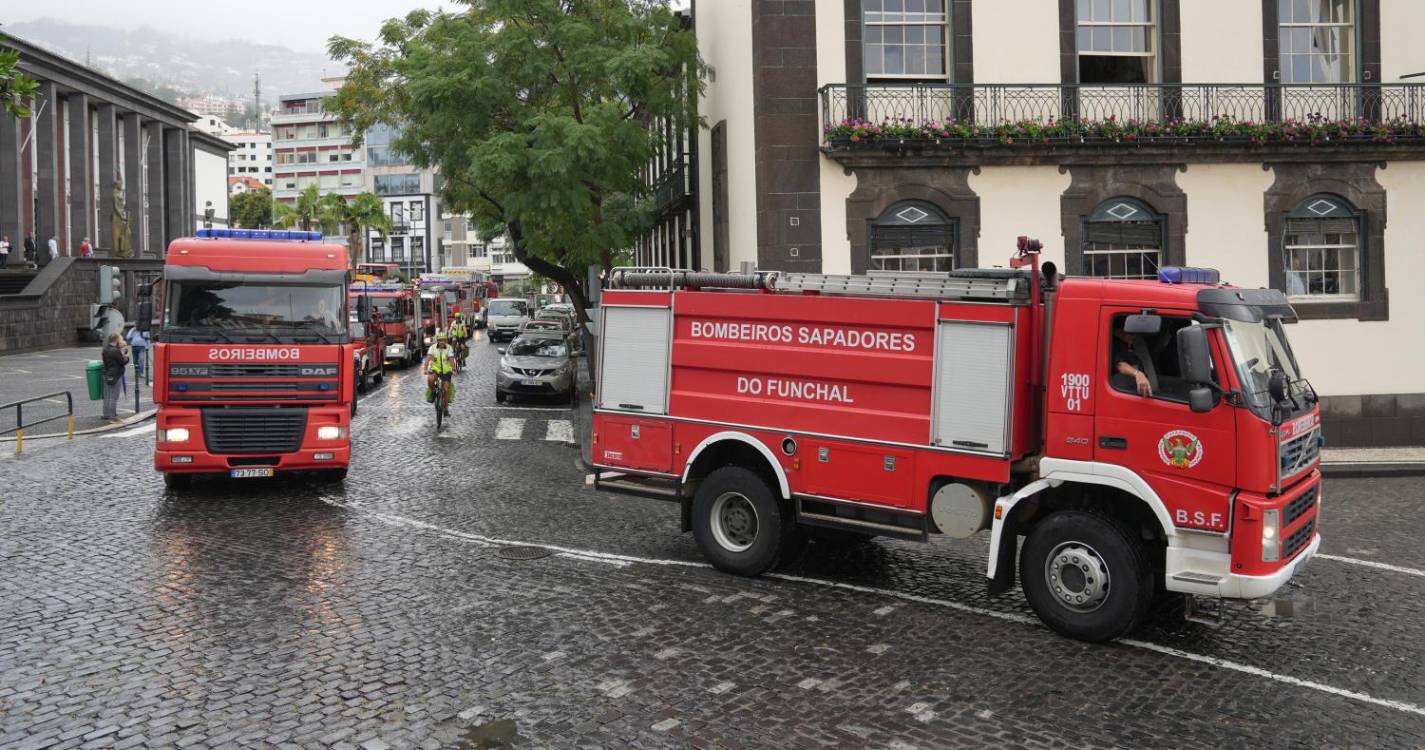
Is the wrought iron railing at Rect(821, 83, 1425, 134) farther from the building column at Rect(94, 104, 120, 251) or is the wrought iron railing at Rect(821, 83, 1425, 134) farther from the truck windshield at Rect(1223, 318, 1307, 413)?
the building column at Rect(94, 104, 120, 251)

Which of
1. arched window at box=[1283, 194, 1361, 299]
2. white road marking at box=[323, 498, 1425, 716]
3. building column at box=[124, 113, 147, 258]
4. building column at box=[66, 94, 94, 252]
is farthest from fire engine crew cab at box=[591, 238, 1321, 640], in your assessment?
building column at box=[124, 113, 147, 258]

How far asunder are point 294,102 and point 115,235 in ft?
337

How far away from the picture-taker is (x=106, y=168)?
213 feet

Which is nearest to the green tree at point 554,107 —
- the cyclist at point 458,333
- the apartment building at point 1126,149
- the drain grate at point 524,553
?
the apartment building at point 1126,149

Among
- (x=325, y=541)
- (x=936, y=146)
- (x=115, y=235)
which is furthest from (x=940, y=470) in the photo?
(x=115, y=235)

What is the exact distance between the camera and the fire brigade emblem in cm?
775

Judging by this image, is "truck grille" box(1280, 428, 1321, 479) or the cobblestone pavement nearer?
the cobblestone pavement

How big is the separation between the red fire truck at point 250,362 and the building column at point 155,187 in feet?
212

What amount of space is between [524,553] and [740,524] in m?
2.26

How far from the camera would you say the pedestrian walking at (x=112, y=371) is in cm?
2222

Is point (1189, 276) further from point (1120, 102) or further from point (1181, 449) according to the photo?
point (1120, 102)

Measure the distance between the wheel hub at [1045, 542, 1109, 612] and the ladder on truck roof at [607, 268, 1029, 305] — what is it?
190 centimetres

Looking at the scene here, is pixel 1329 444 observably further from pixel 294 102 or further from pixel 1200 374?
pixel 294 102

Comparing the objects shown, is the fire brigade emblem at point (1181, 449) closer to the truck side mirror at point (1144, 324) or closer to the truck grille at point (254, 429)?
the truck side mirror at point (1144, 324)
